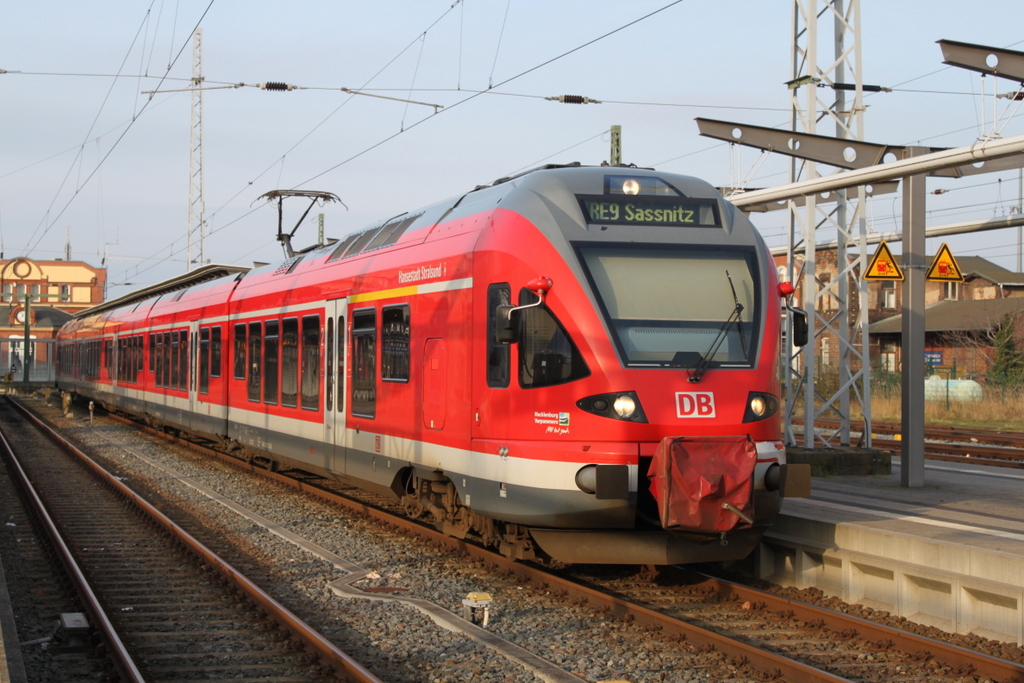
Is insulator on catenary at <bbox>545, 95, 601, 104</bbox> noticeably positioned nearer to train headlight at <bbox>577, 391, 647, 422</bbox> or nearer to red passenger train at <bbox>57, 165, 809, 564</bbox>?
red passenger train at <bbox>57, 165, 809, 564</bbox>

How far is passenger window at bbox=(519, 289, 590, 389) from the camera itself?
8.03 m

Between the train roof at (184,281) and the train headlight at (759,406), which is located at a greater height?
the train roof at (184,281)

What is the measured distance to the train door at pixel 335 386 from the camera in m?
12.2

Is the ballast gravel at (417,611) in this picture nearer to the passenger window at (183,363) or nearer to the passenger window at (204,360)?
the passenger window at (204,360)

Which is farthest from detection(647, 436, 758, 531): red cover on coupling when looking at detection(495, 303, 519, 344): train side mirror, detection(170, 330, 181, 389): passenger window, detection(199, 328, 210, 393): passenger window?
detection(170, 330, 181, 389): passenger window

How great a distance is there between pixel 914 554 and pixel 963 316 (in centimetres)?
4462

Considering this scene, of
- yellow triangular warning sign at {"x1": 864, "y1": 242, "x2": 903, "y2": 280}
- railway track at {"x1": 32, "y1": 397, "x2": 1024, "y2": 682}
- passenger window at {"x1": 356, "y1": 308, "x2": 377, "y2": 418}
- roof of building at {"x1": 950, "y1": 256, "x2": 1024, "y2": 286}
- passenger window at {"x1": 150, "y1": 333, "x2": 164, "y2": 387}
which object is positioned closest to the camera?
railway track at {"x1": 32, "y1": 397, "x2": 1024, "y2": 682}

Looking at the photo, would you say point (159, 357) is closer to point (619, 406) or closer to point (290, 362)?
point (290, 362)

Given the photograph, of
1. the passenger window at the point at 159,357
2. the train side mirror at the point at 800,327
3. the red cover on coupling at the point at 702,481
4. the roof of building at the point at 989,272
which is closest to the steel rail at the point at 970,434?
the train side mirror at the point at 800,327

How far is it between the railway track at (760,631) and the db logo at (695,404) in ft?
4.88

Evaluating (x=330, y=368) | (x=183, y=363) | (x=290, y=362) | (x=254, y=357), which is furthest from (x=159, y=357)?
(x=330, y=368)

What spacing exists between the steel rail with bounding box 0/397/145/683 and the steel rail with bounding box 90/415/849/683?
3.35 metres

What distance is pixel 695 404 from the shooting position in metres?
8.00

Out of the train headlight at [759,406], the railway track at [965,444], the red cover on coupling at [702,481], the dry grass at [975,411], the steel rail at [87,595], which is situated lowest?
the steel rail at [87,595]
